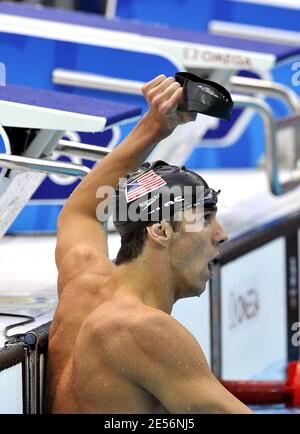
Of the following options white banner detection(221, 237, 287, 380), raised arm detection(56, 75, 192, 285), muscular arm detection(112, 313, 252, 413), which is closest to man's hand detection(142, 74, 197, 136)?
raised arm detection(56, 75, 192, 285)

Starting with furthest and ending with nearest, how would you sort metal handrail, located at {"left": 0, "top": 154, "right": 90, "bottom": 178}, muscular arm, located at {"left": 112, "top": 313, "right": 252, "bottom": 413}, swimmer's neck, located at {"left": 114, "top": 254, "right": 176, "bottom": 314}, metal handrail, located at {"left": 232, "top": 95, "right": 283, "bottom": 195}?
1. metal handrail, located at {"left": 232, "top": 95, "right": 283, "bottom": 195}
2. metal handrail, located at {"left": 0, "top": 154, "right": 90, "bottom": 178}
3. swimmer's neck, located at {"left": 114, "top": 254, "right": 176, "bottom": 314}
4. muscular arm, located at {"left": 112, "top": 313, "right": 252, "bottom": 413}

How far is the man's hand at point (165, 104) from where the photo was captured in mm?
2824

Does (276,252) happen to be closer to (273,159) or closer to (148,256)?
(273,159)

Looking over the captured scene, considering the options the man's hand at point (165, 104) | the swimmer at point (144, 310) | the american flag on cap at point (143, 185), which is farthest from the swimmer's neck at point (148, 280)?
the man's hand at point (165, 104)

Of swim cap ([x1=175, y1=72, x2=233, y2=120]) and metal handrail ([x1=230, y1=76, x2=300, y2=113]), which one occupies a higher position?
metal handrail ([x1=230, y1=76, x2=300, y2=113])

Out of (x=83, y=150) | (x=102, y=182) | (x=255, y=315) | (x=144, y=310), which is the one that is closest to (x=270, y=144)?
(x=255, y=315)

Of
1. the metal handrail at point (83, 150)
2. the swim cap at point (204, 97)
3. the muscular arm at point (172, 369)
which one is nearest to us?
the muscular arm at point (172, 369)

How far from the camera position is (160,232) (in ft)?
8.38

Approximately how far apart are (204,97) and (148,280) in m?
0.42

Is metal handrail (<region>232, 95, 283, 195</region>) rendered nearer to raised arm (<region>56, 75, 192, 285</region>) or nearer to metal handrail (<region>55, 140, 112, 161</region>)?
metal handrail (<region>55, 140, 112, 161</region>)

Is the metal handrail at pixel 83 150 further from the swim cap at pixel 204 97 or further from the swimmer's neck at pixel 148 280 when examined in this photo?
the swimmer's neck at pixel 148 280

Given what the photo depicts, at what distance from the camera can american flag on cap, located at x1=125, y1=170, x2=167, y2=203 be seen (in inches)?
102

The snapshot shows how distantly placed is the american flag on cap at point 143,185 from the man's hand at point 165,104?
242 mm

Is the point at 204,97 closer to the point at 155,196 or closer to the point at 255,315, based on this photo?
the point at 155,196
